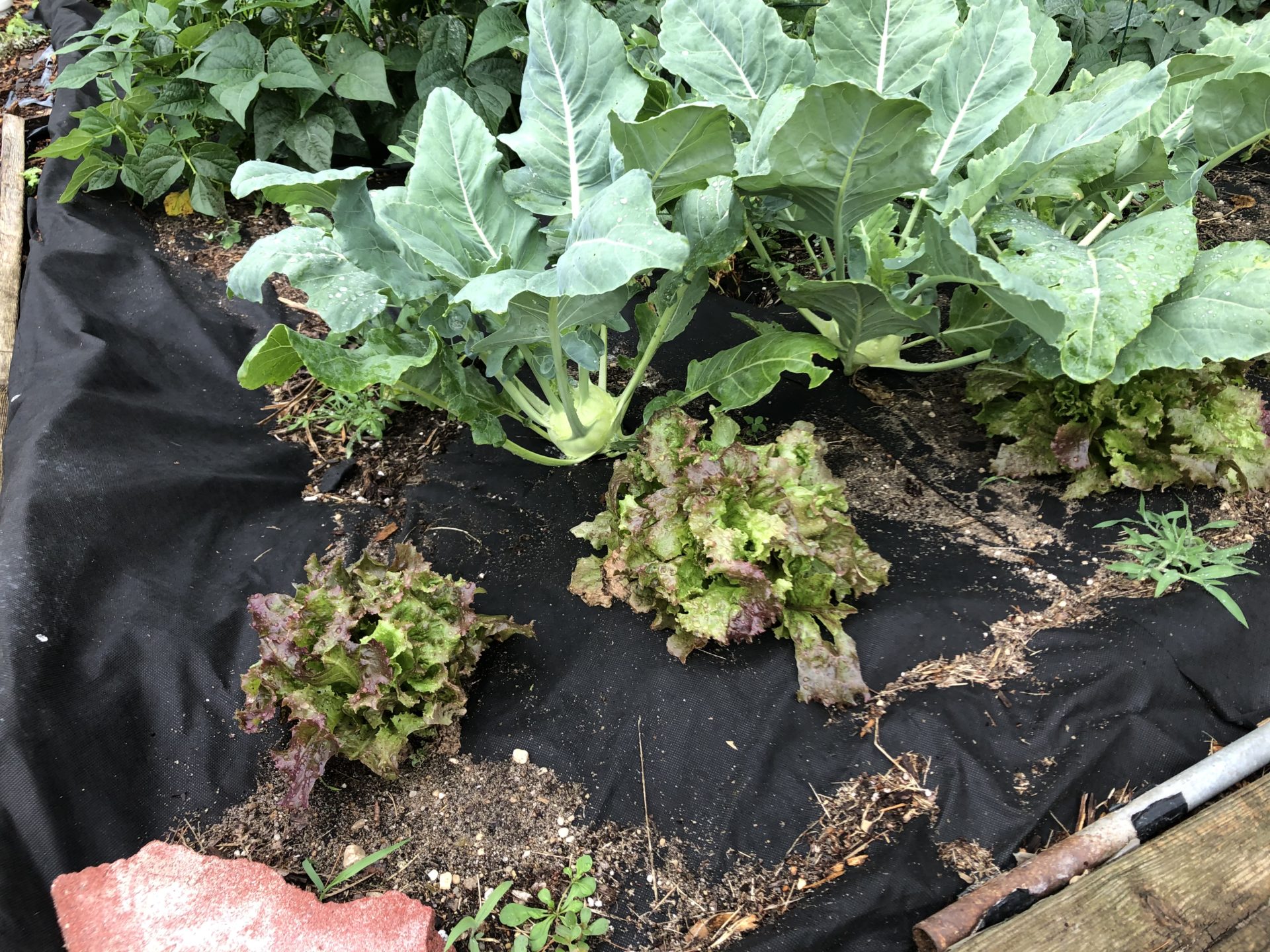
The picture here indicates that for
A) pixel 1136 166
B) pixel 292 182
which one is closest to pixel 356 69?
pixel 292 182

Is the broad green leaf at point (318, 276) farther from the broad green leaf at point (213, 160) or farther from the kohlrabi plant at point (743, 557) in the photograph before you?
the broad green leaf at point (213, 160)

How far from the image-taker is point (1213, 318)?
6.04ft

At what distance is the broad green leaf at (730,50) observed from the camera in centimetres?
202

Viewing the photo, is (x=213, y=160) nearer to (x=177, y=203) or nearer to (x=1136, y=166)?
(x=177, y=203)

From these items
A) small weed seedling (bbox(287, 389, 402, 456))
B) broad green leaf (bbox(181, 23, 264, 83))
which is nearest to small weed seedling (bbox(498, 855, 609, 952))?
small weed seedling (bbox(287, 389, 402, 456))

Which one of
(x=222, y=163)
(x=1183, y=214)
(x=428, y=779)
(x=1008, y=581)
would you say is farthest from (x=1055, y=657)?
(x=222, y=163)

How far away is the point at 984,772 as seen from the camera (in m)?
1.65

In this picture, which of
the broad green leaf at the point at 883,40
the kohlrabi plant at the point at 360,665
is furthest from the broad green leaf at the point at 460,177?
the broad green leaf at the point at 883,40

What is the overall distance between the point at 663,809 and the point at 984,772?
64 centimetres

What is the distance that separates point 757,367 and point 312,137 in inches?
81.4

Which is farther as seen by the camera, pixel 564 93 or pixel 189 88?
pixel 189 88

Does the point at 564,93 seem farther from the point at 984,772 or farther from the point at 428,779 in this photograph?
the point at 984,772

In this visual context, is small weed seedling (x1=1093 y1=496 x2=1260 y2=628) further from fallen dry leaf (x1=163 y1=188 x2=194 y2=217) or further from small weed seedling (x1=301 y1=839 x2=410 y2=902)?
fallen dry leaf (x1=163 y1=188 x2=194 y2=217)

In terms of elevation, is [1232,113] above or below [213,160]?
above
